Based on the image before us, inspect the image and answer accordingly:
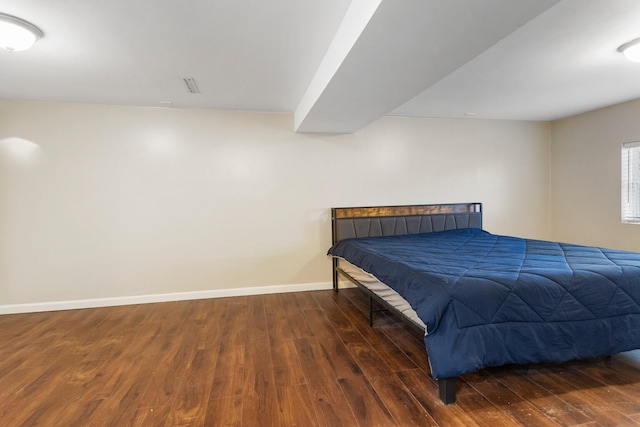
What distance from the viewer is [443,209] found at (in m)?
4.62

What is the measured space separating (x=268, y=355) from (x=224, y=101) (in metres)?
2.77

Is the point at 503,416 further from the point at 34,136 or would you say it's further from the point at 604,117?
the point at 34,136

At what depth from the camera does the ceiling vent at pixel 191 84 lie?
119 inches

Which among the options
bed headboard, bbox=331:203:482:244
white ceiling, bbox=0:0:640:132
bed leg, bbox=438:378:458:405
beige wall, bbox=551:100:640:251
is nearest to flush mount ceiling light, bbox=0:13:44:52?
white ceiling, bbox=0:0:640:132

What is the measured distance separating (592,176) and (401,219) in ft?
8.85

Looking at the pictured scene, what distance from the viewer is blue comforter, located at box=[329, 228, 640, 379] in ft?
5.92

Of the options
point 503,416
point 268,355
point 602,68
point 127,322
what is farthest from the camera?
point 127,322

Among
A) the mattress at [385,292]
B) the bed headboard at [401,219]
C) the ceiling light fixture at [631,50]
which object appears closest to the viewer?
the mattress at [385,292]

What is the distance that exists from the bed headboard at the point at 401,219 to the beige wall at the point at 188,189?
15 centimetres

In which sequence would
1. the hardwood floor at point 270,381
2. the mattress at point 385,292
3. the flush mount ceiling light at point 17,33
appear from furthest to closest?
the mattress at point 385,292, the flush mount ceiling light at point 17,33, the hardwood floor at point 270,381

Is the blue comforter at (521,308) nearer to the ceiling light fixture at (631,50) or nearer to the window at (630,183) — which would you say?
the ceiling light fixture at (631,50)

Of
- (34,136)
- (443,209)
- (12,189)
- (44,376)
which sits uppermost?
(34,136)

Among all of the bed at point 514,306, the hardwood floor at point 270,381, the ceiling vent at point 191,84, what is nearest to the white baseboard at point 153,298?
the hardwood floor at point 270,381

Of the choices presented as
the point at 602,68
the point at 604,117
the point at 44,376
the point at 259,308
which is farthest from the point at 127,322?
the point at 604,117
